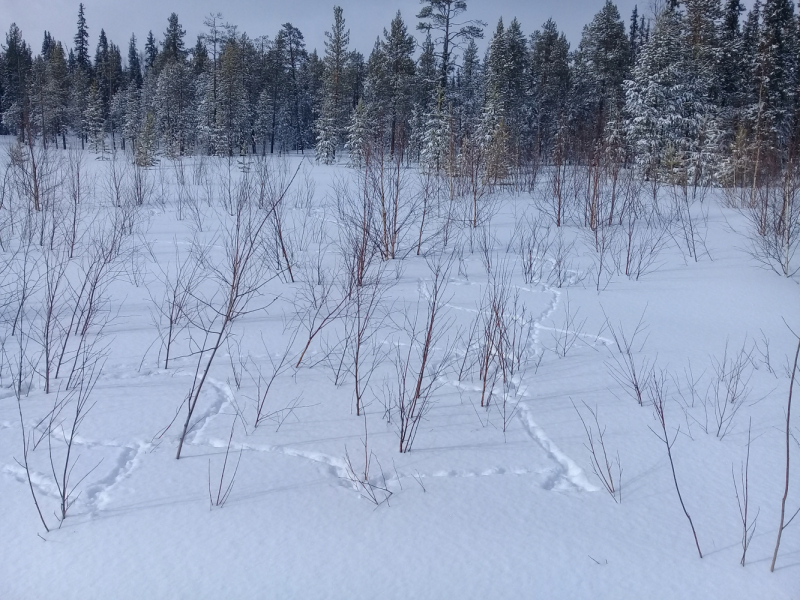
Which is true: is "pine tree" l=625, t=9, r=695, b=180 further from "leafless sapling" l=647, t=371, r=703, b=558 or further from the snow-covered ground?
"leafless sapling" l=647, t=371, r=703, b=558

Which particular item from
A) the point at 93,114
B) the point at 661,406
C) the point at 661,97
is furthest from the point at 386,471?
the point at 93,114

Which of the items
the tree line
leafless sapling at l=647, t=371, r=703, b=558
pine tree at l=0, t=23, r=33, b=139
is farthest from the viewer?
pine tree at l=0, t=23, r=33, b=139

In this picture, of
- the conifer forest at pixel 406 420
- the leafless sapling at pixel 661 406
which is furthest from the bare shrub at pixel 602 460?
the leafless sapling at pixel 661 406

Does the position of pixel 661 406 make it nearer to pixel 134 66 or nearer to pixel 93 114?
A: pixel 93 114

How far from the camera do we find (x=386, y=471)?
9.76ft

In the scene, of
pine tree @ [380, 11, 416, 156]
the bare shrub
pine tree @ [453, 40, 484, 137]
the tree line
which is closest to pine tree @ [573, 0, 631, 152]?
the tree line

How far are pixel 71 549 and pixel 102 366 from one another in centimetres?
226

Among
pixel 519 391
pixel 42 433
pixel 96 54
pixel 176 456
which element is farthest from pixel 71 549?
pixel 96 54

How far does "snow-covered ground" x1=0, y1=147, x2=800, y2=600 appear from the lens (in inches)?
86.5

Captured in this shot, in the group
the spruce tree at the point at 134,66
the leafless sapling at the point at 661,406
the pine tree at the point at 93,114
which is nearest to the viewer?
the leafless sapling at the point at 661,406

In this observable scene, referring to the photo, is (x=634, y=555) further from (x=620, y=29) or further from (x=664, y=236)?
(x=620, y=29)

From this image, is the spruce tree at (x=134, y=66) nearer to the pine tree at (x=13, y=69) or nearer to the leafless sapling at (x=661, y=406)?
the pine tree at (x=13, y=69)

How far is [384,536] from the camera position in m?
2.43

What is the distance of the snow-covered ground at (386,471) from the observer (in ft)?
7.21
